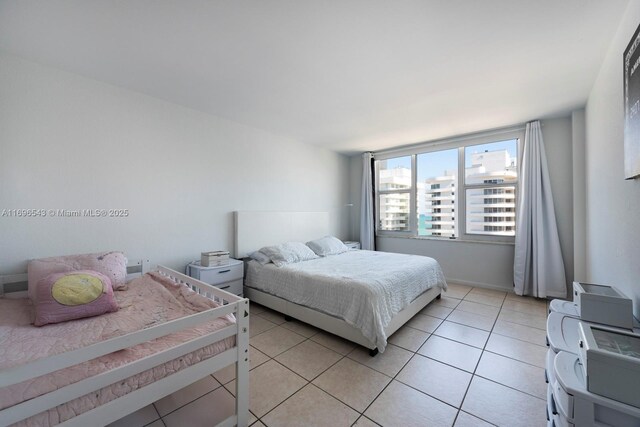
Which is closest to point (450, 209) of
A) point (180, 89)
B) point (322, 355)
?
point (322, 355)

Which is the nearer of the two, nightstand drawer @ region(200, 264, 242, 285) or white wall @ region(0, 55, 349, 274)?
white wall @ region(0, 55, 349, 274)

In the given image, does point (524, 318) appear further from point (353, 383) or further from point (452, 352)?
point (353, 383)

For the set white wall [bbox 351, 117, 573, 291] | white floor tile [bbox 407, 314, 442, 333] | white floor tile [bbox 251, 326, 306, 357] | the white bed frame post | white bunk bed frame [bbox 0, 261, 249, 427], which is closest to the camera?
white bunk bed frame [bbox 0, 261, 249, 427]

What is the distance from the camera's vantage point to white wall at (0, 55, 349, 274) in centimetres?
204

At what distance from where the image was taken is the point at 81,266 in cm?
202

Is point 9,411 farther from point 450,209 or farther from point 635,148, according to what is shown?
point 450,209

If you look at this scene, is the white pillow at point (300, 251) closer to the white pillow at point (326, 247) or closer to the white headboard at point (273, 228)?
the white pillow at point (326, 247)

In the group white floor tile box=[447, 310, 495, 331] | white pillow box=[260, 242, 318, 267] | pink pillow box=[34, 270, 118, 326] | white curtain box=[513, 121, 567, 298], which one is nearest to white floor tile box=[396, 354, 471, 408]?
white floor tile box=[447, 310, 495, 331]

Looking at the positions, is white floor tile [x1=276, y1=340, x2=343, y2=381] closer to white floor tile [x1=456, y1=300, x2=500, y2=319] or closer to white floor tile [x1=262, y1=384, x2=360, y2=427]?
white floor tile [x1=262, y1=384, x2=360, y2=427]

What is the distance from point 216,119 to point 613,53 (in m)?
3.87

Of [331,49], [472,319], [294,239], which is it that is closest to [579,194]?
[472,319]

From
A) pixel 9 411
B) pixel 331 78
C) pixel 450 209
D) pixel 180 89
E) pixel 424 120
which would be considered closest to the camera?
pixel 9 411

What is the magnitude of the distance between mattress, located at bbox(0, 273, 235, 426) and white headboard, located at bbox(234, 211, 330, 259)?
4.75 feet

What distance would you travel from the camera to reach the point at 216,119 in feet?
10.8
